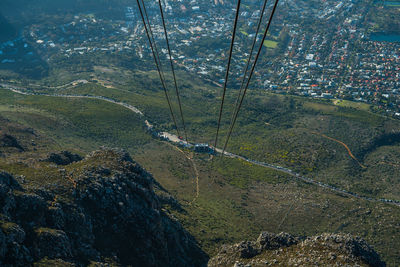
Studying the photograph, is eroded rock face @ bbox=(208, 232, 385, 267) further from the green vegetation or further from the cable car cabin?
the cable car cabin

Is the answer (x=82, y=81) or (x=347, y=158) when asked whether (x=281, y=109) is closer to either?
(x=347, y=158)

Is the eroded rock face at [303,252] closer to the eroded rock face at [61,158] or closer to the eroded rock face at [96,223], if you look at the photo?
the eroded rock face at [96,223]

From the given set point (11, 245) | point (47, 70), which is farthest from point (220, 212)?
point (47, 70)

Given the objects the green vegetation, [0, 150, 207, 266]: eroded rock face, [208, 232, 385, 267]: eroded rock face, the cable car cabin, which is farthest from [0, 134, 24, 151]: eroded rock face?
the cable car cabin

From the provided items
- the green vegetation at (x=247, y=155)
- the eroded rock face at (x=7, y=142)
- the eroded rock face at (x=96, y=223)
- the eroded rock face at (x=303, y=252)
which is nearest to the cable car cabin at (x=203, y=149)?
the green vegetation at (x=247, y=155)

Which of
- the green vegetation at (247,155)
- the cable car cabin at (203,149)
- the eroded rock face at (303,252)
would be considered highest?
the eroded rock face at (303,252)

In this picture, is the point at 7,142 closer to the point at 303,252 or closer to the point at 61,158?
the point at 61,158
